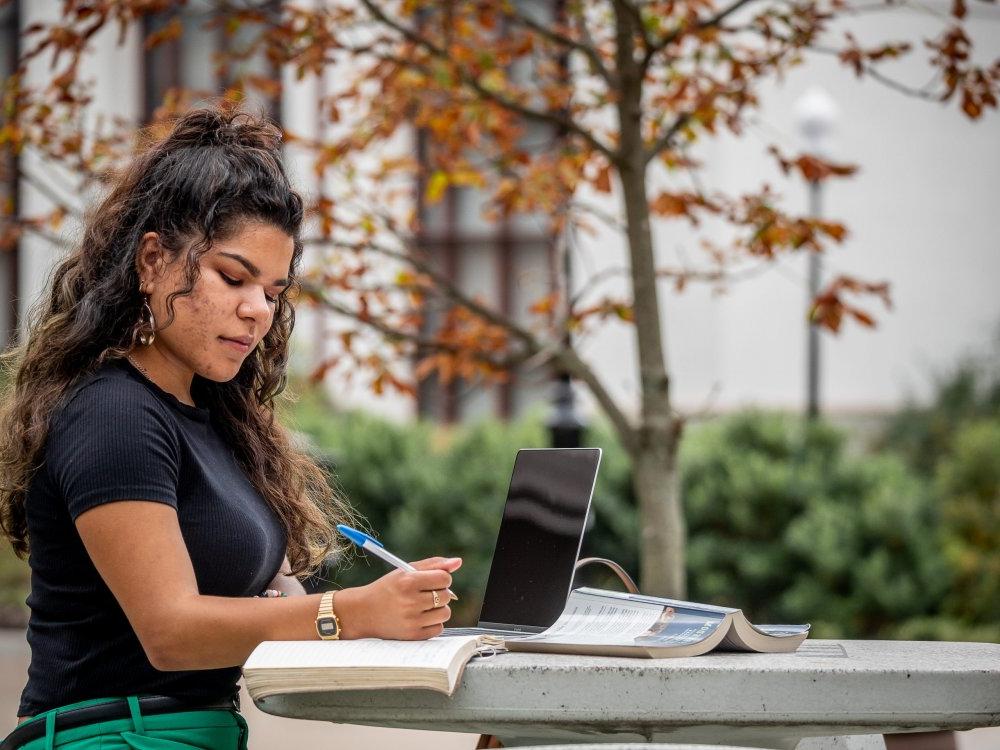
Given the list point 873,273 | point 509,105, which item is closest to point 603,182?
point 509,105

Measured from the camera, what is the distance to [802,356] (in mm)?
13016

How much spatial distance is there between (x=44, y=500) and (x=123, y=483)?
22cm

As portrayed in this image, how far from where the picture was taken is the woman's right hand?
2.04 m

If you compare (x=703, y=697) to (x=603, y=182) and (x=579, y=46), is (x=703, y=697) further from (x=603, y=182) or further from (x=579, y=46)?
(x=579, y=46)

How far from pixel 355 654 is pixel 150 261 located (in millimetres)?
757

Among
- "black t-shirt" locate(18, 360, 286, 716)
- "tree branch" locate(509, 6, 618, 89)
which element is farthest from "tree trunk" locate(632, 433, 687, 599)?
"black t-shirt" locate(18, 360, 286, 716)

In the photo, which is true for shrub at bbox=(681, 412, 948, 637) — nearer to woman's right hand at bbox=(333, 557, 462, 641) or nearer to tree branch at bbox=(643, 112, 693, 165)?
tree branch at bbox=(643, 112, 693, 165)

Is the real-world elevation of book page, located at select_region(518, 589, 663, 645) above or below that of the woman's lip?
below

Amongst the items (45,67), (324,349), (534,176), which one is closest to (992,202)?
(324,349)

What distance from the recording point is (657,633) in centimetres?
212

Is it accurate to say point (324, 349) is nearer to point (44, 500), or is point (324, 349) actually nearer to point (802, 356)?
point (802, 356)

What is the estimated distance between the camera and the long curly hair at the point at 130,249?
2186 mm

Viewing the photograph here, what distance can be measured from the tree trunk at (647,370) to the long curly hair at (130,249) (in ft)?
7.44

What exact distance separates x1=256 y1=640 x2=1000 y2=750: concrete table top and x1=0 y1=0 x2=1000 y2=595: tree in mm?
2528
